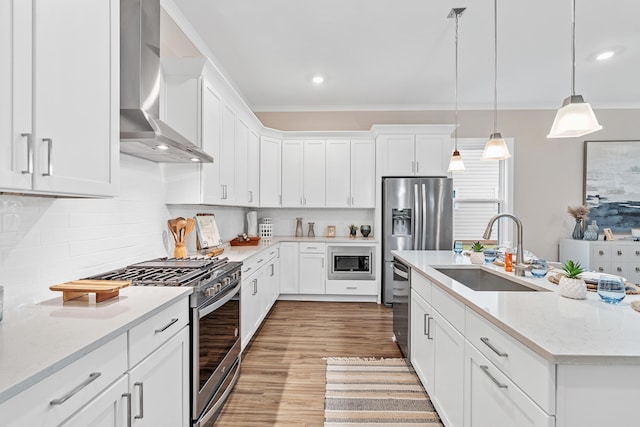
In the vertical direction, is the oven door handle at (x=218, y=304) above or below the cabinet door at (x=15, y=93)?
below

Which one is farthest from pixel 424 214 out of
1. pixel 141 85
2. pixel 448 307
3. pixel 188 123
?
pixel 141 85

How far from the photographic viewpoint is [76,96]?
1.24 meters

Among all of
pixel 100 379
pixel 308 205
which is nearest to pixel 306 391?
pixel 100 379

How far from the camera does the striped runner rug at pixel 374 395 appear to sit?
6.64 ft

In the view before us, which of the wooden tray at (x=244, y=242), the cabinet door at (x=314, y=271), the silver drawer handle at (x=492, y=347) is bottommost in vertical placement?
the cabinet door at (x=314, y=271)

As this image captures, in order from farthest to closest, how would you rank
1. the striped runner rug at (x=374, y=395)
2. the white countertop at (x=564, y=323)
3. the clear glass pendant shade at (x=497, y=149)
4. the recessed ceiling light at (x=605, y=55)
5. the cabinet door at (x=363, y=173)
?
1. the cabinet door at (x=363, y=173)
2. the recessed ceiling light at (x=605, y=55)
3. the clear glass pendant shade at (x=497, y=149)
4. the striped runner rug at (x=374, y=395)
5. the white countertop at (x=564, y=323)

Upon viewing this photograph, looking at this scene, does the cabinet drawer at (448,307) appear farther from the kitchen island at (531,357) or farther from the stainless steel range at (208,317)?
the stainless steel range at (208,317)

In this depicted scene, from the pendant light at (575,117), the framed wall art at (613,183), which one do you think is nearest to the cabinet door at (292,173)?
the pendant light at (575,117)

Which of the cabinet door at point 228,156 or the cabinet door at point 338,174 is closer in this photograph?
the cabinet door at point 228,156

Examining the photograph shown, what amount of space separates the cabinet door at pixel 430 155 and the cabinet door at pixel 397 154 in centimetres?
8

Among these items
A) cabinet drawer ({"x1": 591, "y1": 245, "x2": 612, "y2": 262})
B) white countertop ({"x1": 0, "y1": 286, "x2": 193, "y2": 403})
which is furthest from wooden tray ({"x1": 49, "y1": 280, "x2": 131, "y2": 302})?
cabinet drawer ({"x1": 591, "y1": 245, "x2": 612, "y2": 262})

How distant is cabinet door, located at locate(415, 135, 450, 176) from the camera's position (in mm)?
4562

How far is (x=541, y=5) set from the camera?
103 inches

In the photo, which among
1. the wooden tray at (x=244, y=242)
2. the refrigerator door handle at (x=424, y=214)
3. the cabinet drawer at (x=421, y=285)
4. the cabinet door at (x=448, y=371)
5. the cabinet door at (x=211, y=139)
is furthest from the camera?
the refrigerator door handle at (x=424, y=214)
